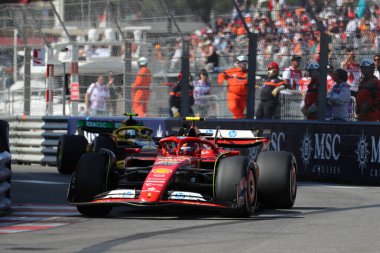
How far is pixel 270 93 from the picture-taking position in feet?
57.8

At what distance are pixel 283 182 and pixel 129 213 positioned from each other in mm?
1752

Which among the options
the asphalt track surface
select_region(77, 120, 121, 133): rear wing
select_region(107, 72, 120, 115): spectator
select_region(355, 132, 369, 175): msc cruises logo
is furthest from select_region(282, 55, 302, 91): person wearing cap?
the asphalt track surface

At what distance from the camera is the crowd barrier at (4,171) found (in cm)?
1078

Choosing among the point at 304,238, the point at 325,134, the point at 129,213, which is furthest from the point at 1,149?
the point at 325,134

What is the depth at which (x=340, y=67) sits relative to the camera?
54.0 feet

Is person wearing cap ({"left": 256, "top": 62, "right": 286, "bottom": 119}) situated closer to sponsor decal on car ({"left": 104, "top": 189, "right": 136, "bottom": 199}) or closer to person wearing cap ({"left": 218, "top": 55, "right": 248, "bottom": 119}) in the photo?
person wearing cap ({"left": 218, "top": 55, "right": 248, "bottom": 119})

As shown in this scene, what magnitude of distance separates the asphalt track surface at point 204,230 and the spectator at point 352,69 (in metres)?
3.80

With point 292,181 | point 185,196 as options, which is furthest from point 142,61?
point 185,196

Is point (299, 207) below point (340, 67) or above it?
below

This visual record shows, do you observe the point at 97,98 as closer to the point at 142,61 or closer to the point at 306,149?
the point at 142,61

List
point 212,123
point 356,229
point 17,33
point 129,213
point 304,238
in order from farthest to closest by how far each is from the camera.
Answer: point 17,33
point 212,123
point 129,213
point 356,229
point 304,238

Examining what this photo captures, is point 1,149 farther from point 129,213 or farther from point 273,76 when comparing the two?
point 273,76

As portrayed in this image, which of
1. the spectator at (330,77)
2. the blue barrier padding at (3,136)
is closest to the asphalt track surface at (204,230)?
the blue barrier padding at (3,136)

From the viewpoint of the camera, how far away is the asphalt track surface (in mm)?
7848
